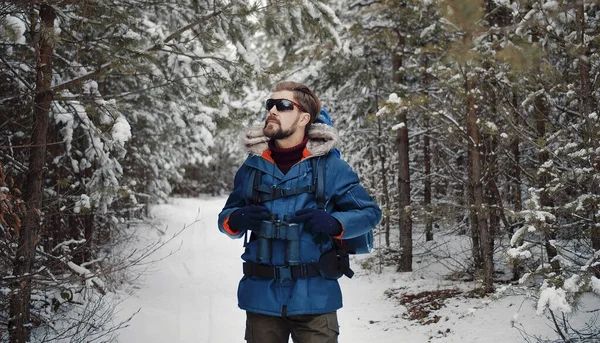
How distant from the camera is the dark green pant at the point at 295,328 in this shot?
2883mm

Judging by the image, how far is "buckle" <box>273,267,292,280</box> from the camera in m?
2.89

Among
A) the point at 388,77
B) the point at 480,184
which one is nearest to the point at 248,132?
the point at 480,184

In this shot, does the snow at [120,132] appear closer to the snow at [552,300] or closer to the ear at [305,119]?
the ear at [305,119]

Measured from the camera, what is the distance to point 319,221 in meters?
2.78

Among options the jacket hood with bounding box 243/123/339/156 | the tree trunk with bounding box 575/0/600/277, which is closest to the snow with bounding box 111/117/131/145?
the jacket hood with bounding box 243/123/339/156

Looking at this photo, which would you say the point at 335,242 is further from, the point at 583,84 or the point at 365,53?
the point at 365,53

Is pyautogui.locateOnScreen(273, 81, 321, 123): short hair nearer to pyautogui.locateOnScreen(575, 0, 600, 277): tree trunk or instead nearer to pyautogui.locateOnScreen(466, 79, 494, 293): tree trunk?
pyautogui.locateOnScreen(575, 0, 600, 277): tree trunk

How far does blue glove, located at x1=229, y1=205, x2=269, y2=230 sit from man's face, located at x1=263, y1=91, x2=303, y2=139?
0.50 metres

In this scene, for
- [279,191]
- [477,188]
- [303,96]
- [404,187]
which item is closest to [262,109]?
[404,187]

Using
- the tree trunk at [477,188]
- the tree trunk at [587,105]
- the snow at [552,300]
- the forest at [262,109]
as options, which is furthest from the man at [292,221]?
the tree trunk at [477,188]

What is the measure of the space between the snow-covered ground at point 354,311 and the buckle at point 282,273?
6.18 feet

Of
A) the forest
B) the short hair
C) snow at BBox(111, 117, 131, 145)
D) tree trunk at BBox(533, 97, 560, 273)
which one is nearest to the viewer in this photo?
the short hair

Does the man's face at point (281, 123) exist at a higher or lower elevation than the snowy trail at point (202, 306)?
higher

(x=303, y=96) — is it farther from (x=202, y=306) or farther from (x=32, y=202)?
(x=202, y=306)
